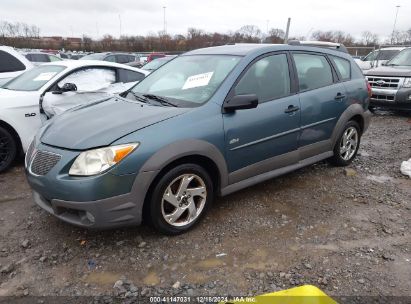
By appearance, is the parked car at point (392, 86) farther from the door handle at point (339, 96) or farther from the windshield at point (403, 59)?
the door handle at point (339, 96)

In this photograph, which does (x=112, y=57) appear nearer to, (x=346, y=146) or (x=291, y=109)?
(x=346, y=146)

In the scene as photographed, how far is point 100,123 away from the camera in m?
3.18

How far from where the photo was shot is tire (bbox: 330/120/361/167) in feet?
15.9

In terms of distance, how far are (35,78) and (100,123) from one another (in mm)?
3039

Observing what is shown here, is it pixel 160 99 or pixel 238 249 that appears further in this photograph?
pixel 160 99

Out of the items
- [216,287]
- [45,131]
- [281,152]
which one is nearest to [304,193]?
[281,152]

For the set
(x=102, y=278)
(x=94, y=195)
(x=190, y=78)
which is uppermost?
(x=190, y=78)

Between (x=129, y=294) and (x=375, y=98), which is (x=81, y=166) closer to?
(x=129, y=294)

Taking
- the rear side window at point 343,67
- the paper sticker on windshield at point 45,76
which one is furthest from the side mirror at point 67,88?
the rear side window at point 343,67

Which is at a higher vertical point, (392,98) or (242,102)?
(242,102)

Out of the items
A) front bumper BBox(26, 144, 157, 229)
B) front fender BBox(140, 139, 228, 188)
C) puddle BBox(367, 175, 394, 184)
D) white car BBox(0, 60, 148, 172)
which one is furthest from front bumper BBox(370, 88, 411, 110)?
front bumper BBox(26, 144, 157, 229)

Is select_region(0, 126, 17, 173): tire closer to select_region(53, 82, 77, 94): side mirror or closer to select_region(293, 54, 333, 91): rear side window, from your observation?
select_region(53, 82, 77, 94): side mirror

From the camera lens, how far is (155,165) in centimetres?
293

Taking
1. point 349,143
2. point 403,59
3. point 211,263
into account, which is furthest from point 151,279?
point 403,59
